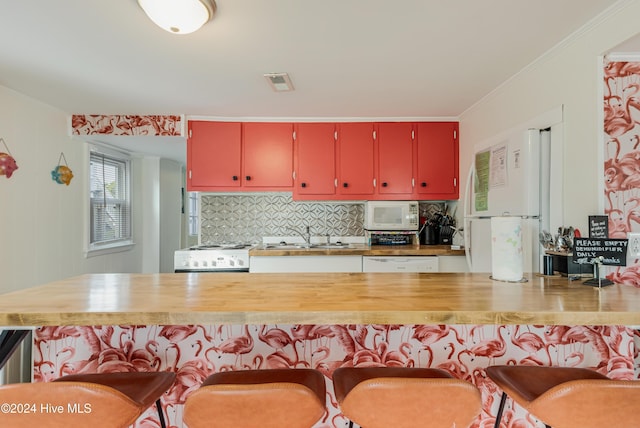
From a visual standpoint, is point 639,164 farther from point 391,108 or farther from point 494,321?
point 391,108

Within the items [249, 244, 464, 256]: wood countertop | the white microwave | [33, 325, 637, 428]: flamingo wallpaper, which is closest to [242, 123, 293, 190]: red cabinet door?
[249, 244, 464, 256]: wood countertop

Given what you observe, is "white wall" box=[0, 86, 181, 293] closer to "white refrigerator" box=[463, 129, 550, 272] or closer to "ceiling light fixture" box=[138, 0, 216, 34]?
"ceiling light fixture" box=[138, 0, 216, 34]

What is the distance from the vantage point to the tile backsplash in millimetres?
3873

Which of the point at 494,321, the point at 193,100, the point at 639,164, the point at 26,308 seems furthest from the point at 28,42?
Result: the point at 639,164

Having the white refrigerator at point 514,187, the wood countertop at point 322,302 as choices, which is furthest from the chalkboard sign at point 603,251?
the white refrigerator at point 514,187

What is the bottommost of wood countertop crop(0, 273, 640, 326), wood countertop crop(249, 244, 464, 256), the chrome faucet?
wood countertop crop(249, 244, 464, 256)

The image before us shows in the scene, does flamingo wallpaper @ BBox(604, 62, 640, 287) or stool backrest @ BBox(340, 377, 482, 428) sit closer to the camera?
stool backrest @ BBox(340, 377, 482, 428)

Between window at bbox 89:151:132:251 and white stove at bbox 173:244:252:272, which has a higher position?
window at bbox 89:151:132:251

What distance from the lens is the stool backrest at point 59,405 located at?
0.87 m

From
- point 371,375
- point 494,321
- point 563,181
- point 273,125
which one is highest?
point 273,125

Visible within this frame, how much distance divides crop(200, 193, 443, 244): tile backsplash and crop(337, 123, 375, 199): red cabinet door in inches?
13.5

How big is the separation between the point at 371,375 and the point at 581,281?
1.11m

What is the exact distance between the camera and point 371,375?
1.26m

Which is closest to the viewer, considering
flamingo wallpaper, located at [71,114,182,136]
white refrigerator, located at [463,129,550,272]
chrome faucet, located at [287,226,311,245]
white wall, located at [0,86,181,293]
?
white refrigerator, located at [463,129,550,272]
